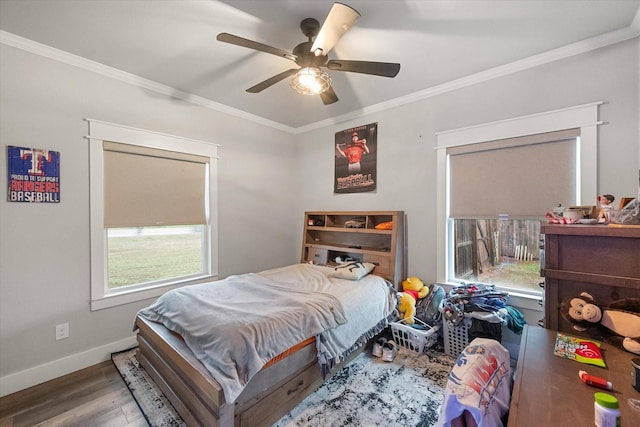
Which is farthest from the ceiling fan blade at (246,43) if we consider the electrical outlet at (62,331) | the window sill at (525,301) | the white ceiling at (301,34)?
the window sill at (525,301)

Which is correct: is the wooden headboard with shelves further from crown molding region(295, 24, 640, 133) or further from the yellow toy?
crown molding region(295, 24, 640, 133)

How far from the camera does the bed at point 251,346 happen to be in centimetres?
145

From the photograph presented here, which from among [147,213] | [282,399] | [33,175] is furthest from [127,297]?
[282,399]

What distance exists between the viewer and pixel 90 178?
2367 millimetres

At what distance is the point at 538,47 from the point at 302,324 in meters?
2.89

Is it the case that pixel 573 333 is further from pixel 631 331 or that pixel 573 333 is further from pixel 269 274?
pixel 269 274

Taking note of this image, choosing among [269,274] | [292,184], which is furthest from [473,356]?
[292,184]

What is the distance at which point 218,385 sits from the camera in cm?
137

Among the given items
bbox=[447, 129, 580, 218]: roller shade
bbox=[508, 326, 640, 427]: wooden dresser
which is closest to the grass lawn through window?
bbox=[447, 129, 580, 218]: roller shade

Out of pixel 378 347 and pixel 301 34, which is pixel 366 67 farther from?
pixel 378 347

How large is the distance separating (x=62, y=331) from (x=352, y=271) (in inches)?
104

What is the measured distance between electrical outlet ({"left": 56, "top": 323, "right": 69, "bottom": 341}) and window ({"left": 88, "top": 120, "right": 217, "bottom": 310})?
0.74ft

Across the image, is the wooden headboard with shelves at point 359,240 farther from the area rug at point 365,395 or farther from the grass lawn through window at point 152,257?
the grass lawn through window at point 152,257

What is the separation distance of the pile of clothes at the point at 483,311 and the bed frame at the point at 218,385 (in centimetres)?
130
